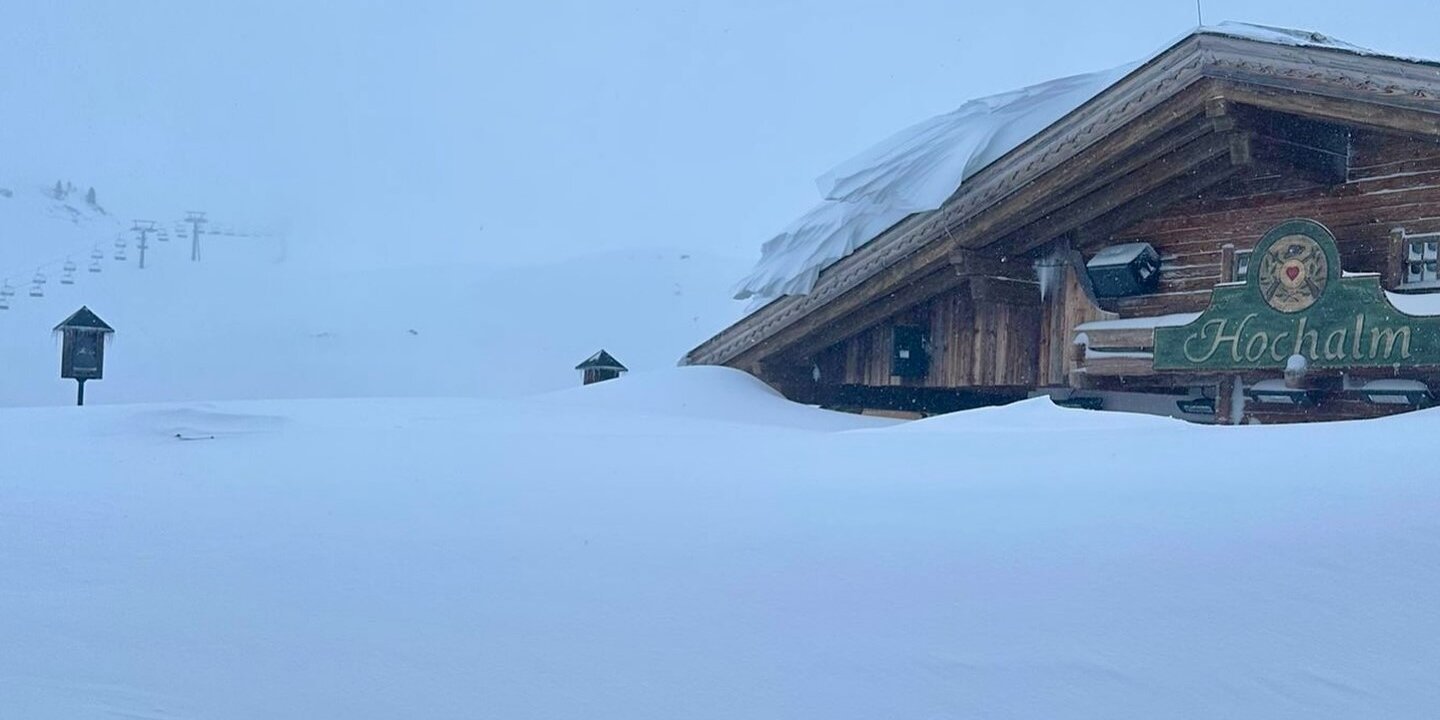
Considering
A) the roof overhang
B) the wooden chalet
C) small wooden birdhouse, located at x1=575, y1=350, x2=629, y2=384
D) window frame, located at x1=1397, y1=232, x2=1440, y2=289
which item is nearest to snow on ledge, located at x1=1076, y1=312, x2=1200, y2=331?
the wooden chalet

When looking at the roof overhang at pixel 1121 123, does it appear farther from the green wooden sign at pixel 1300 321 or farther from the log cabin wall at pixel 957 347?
the green wooden sign at pixel 1300 321

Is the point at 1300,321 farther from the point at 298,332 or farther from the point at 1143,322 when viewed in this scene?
the point at 298,332

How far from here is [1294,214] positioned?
9469mm

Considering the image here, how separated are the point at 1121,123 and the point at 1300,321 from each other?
7.20 ft

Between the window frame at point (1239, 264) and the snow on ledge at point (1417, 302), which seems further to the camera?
the window frame at point (1239, 264)

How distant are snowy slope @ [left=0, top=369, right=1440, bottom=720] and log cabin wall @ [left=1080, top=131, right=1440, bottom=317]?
14.8ft

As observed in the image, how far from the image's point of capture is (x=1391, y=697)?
7.89 feet

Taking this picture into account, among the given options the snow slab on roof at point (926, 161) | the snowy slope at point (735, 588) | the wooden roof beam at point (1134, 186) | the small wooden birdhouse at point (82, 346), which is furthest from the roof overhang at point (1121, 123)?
the small wooden birdhouse at point (82, 346)

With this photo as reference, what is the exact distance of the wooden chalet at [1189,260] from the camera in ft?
28.2

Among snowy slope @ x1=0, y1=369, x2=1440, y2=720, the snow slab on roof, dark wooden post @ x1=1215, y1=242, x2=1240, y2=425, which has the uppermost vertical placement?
the snow slab on roof

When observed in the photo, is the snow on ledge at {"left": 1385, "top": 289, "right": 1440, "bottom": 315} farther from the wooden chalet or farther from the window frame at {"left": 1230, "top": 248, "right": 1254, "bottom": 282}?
the window frame at {"left": 1230, "top": 248, "right": 1254, "bottom": 282}

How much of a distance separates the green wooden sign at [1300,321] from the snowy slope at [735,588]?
3.86 metres

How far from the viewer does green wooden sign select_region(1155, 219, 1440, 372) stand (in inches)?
334

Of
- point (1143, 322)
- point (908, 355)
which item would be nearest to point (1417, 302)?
point (1143, 322)
